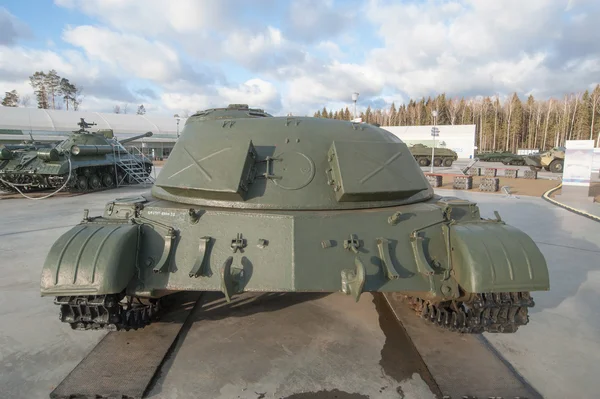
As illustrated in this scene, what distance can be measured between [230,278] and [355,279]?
1.13 meters

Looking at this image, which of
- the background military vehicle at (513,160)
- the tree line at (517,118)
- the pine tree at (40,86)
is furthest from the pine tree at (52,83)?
the background military vehicle at (513,160)

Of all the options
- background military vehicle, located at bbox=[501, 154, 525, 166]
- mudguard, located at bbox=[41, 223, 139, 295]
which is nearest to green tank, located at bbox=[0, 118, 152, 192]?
mudguard, located at bbox=[41, 223, 139, 295]

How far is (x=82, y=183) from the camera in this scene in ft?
55.8

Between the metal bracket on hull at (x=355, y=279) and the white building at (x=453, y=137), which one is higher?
the white building at (x=453, y=137)

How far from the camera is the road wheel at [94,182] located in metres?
17.9

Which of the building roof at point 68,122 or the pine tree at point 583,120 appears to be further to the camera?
the pine tree at point 583,120

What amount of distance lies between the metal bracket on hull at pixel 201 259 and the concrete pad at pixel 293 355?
39.9 inches

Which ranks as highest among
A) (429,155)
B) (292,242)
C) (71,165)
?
(429,155)

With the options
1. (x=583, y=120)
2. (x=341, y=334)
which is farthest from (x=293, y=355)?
(x=583, y=120)

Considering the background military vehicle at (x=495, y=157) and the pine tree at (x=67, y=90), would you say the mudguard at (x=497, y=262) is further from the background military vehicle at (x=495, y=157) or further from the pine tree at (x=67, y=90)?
the pine tree at (x=67, y=90)

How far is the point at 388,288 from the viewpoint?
3.64 m

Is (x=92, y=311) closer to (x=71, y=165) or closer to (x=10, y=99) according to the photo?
(x=71, y=165)

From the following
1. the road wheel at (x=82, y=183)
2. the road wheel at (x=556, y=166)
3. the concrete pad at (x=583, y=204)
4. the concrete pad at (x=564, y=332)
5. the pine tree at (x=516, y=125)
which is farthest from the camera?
the pine tree at (x=516, y=125)

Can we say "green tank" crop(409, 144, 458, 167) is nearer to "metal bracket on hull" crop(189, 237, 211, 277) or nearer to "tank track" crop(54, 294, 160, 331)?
"metal bracket on hull" crop(189, 237, 211, 277)
